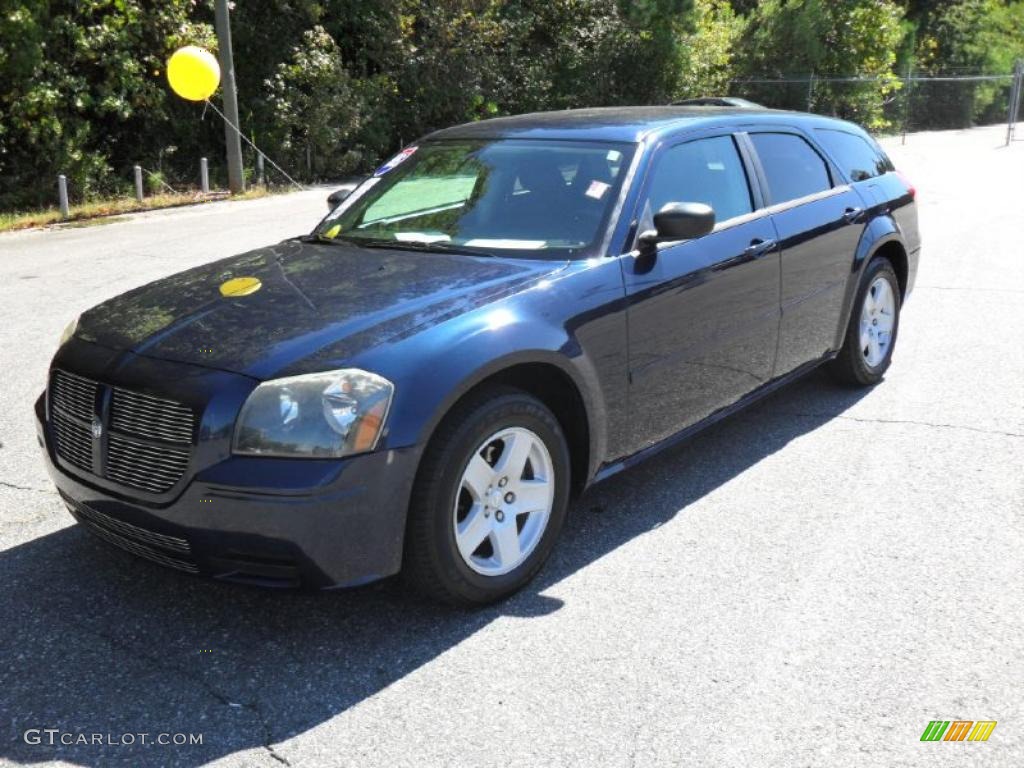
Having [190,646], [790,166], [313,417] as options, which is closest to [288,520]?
[313,417]

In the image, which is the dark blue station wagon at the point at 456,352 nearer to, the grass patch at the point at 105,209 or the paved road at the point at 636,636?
the paved road at the point at 636,636

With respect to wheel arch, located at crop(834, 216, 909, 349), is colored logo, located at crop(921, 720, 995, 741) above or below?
below

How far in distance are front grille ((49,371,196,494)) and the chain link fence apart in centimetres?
2918

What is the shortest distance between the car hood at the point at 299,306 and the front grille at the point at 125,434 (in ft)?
0.59

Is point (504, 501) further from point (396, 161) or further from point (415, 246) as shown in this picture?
point (396, 161)

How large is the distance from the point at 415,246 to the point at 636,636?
1858 millimetres

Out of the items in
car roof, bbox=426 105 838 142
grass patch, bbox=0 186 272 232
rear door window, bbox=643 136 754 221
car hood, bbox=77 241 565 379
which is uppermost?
car roof, bbox=426 105 838 142

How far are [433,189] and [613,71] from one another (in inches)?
1034

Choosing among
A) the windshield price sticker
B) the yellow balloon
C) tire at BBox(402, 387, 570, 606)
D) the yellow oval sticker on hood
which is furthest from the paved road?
the yellow balloon

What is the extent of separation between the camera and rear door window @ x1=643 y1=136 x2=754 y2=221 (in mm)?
4383

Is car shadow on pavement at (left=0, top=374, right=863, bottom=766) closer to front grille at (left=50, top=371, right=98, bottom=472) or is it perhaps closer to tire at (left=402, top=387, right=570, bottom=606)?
tire at (left=402, top=387, right=570, bottom=606)

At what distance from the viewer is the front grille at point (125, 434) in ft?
10.4

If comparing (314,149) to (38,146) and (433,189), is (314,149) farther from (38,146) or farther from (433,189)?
(433,189)

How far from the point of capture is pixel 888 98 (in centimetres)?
3616
